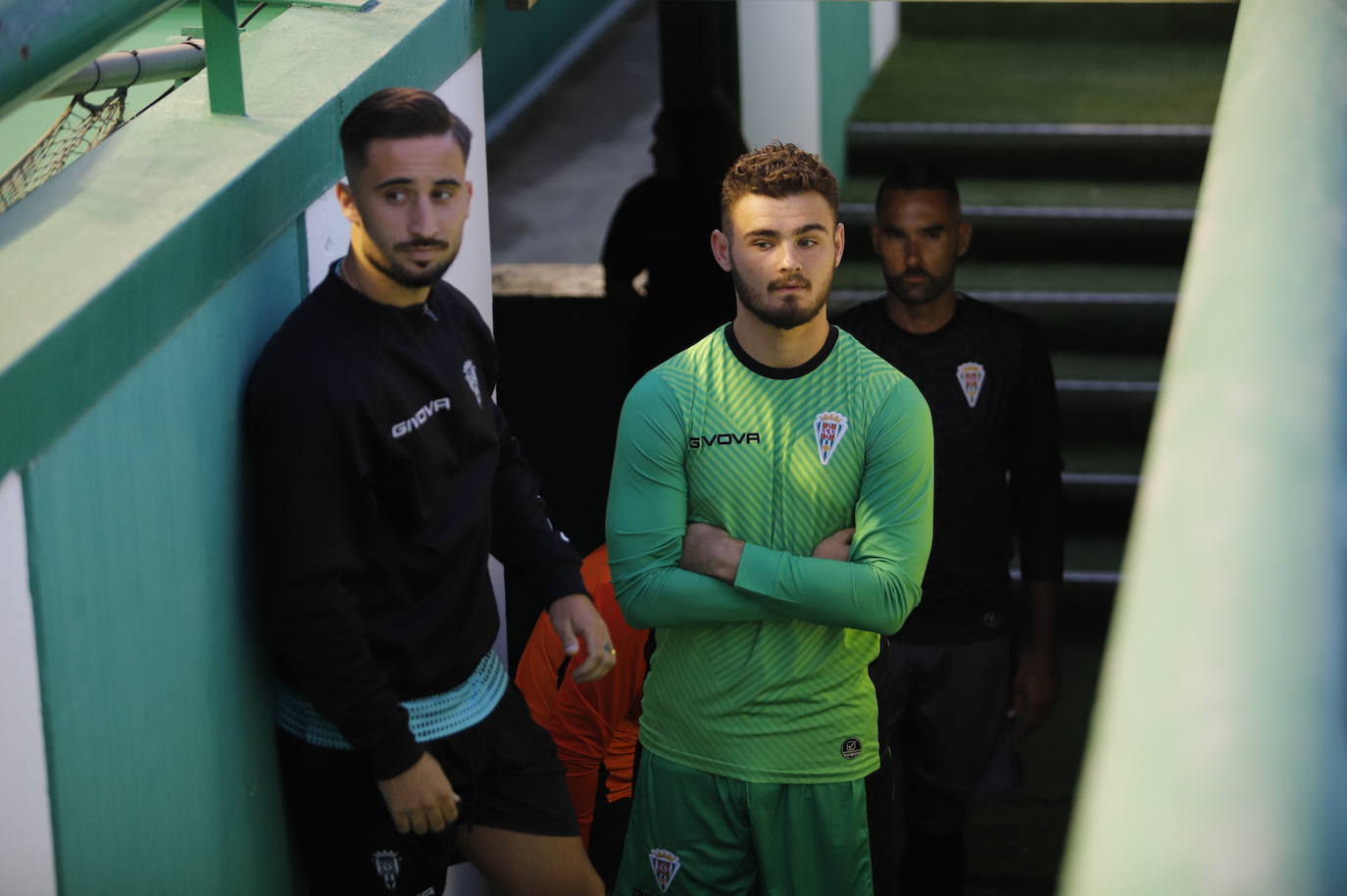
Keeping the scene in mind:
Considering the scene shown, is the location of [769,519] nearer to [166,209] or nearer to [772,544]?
[772,544]

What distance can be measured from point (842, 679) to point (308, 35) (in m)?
1.62

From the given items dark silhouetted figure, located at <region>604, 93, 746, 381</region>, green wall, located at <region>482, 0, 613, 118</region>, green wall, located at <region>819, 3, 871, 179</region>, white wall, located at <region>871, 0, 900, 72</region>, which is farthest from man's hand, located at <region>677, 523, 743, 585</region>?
green wall, located at <region>482, 0, 613, 118</region>

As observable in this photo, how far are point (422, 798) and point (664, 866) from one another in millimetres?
764

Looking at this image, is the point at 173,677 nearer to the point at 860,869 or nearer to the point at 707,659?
the point at 707,659

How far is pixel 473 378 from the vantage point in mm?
2793

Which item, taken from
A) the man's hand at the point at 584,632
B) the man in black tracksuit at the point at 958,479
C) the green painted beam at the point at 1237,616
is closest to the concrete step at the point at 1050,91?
the man in black tracksuit at the point at 958,479

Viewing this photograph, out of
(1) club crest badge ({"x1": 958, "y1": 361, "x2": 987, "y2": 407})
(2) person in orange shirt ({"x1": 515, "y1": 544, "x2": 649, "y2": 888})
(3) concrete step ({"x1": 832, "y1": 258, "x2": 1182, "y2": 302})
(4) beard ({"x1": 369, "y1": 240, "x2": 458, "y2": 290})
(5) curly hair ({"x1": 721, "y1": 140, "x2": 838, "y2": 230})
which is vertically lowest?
(3) concrete step ({"x1": 832, "y1": 258, "x2": 1182, "y2": 302})

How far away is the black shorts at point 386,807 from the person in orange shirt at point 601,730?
744 millimetres

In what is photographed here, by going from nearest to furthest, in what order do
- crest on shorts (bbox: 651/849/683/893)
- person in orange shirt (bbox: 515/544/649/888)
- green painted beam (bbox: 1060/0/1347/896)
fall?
green painted beam (bbox: 1060/0/1347/896)
crest on shorts (bbox: 651/849/683/893)
person in orange shirt (bbox: 515/544/649/888)

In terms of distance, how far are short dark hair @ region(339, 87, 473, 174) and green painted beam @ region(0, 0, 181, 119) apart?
357mm

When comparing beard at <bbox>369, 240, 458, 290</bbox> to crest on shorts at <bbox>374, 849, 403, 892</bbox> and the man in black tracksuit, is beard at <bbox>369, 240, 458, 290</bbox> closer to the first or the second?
crest on shorts at <bbox>374, 849, 403, 892</bbox>

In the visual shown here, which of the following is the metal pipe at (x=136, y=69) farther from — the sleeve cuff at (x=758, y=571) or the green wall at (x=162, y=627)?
the sleeve cuff at (x=758, y=571)

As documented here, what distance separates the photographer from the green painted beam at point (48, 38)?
211 cm

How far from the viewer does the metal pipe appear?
3180mm
